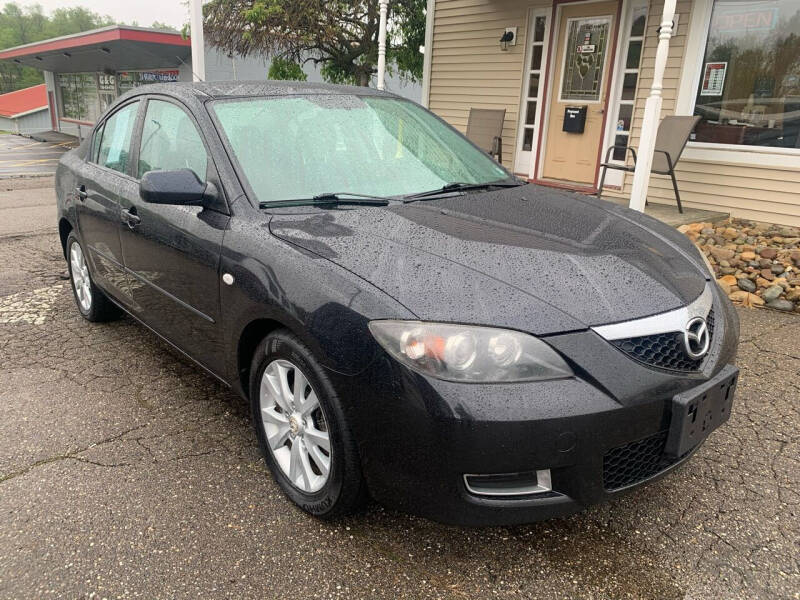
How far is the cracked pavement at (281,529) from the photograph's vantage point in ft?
6.77

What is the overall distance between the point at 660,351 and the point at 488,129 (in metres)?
7.82

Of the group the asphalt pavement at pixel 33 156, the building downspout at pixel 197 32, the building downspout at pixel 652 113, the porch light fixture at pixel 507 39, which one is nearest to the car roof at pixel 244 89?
the building downspout at pixel 652 113

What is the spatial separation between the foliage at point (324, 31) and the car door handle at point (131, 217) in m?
10.7

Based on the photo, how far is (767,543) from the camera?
2.26 m

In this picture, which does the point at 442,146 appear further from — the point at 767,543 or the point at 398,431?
the point at 767,543

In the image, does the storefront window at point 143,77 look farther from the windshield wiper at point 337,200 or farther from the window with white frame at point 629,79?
the windshield wiper at point 337,200

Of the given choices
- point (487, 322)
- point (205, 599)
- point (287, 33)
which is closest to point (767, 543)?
point (487, 322)

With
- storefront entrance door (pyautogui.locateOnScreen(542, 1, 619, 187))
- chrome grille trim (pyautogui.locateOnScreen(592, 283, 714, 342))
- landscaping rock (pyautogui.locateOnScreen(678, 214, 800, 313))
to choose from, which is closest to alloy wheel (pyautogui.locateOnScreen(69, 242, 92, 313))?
chrome grille trim (pyautogui.locateOnScreen(592, 283, 714, 342))

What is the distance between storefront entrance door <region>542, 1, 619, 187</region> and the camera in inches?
315

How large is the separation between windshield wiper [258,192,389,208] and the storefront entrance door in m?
6.31

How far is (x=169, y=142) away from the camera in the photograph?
3197 mm


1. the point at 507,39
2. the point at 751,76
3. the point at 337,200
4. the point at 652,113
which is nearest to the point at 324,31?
the point at 507,39

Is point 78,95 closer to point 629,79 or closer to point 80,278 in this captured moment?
point 629,79

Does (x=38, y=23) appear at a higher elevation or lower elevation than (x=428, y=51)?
higher
